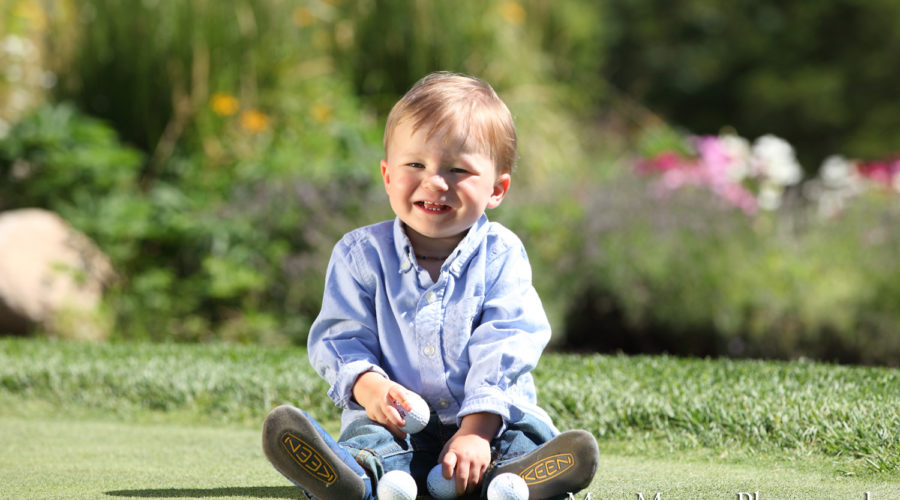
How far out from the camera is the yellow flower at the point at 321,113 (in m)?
8.26

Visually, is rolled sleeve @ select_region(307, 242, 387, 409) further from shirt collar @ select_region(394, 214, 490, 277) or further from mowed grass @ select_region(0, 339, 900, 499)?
mowed grass @ select_region(0, 339, 900, 499)

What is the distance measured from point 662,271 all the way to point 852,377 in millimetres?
2649

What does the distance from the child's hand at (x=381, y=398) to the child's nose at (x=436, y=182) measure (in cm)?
49

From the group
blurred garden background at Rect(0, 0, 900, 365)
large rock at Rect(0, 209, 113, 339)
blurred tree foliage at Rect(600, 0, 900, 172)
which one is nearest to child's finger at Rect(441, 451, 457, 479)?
blurred garden background at Rect(0, 0, 900, 365)

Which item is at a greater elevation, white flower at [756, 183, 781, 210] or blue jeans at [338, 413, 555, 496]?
white flower at [756, 183, 781, 210]

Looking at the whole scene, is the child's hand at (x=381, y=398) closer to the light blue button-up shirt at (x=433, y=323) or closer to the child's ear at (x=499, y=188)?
the light blue button-up shirt at (x=433, y=323)

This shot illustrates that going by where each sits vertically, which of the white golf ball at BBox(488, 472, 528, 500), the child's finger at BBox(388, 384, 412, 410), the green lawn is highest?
the child's finger at BBox(388, 384, 412, 410)

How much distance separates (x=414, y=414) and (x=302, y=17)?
7.10 metres

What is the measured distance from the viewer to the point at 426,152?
266 centimetres

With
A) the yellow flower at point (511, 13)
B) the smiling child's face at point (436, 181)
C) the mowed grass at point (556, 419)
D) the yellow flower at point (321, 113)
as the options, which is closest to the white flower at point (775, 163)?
the yellow flower at point (511, 13)

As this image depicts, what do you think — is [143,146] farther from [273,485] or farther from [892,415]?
[892,415]

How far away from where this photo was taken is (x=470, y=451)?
2.51 metres

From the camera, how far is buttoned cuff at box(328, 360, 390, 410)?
2672mm

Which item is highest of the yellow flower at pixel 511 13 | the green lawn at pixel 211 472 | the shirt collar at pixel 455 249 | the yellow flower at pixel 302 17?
the yellow flower at pixel 511 13
